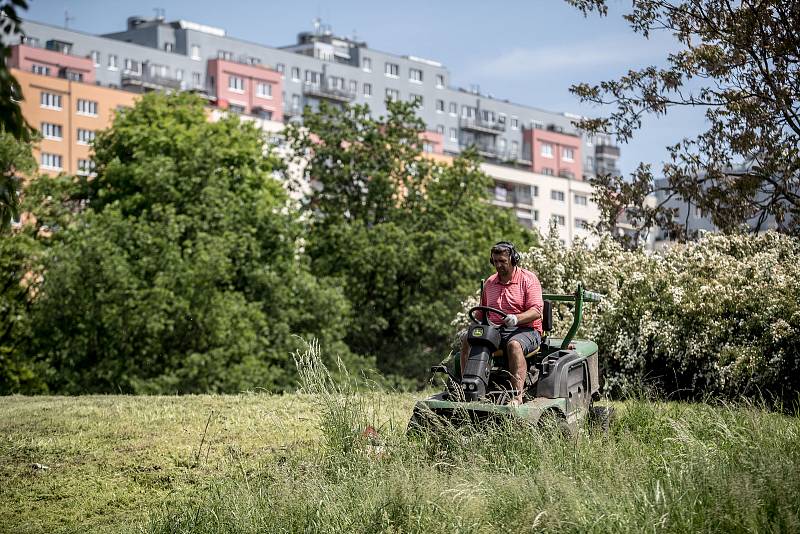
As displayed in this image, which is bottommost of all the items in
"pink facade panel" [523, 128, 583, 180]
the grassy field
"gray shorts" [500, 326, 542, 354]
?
the grassy field

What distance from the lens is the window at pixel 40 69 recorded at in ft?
309

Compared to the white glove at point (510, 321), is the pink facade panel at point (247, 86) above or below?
above

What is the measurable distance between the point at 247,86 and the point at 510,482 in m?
97.7

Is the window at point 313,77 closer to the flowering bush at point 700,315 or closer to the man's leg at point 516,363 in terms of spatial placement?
the flowering bush at point 700,315

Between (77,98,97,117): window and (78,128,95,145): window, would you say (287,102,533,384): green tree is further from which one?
(78,128,95,145): window

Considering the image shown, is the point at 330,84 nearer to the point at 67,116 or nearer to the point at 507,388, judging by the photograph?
the point at 67,116

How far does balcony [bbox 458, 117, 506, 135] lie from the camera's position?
412ft

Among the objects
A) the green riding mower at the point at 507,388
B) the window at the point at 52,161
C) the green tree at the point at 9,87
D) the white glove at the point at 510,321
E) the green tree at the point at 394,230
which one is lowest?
the green riding mower at the point at 507,388

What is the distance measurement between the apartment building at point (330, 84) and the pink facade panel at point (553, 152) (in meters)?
0.10

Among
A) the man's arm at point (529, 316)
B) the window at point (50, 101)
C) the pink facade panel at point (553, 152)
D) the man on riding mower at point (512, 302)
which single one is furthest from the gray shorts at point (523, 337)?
the pink facade panel at point (553, 152)

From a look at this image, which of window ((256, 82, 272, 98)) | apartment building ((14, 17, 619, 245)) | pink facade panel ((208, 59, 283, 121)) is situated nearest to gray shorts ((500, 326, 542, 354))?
apartment building ((14, 17, 619, 245))

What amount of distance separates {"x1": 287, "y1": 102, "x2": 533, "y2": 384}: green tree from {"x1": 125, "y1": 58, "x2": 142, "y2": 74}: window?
58.4m

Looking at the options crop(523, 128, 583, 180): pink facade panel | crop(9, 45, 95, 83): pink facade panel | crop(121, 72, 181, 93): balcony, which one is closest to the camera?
crop(9, 45, 95, 83): pink facade panel

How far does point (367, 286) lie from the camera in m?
43.0
